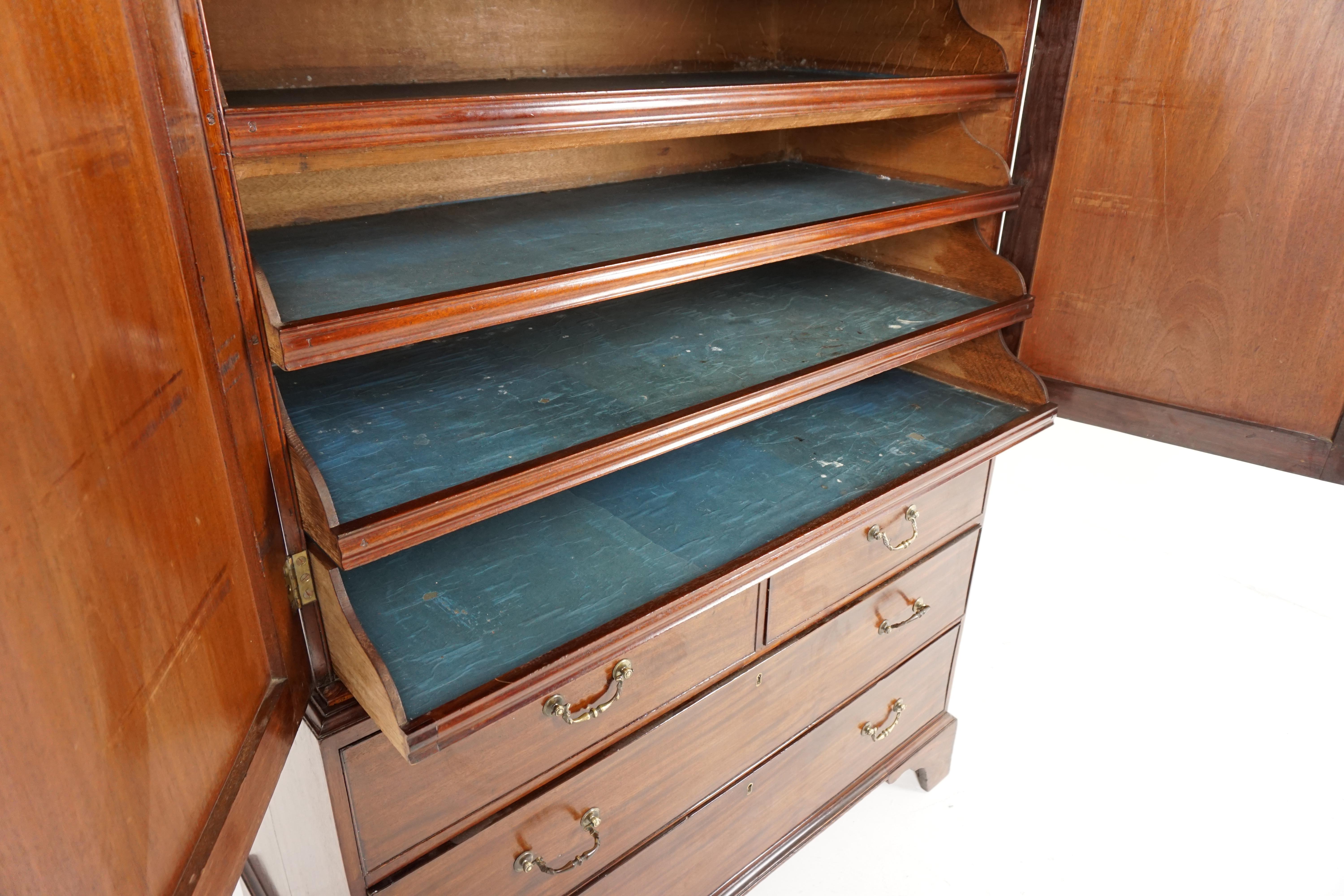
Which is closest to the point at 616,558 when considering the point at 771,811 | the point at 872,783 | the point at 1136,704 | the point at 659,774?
the point at 659,774

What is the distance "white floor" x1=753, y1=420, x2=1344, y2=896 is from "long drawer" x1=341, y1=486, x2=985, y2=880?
0.81 metres

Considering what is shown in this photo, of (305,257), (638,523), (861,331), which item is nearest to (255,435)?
(305,257)

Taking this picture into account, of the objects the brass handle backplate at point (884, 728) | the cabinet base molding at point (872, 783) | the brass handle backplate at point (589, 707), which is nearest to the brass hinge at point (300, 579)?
the brass handle backplate at point (589, 707)

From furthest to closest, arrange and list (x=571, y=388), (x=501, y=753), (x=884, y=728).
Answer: (x=884, y=728)
(x=571, y=388)
(x=501, y=753)

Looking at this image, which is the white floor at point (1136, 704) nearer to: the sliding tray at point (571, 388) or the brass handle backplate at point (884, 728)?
the brass handle backplate at point (884, 728)

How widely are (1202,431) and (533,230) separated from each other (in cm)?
111

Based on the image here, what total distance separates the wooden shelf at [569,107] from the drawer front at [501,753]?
25.2 inches

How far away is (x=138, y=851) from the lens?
623mm

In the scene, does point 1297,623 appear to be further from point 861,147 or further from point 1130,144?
point 861,147

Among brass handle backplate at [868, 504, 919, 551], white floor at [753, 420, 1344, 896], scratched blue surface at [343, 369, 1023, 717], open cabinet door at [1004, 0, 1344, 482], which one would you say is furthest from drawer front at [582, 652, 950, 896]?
open cabinet door at [1004, 0, 1344, 482]

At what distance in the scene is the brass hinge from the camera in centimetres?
94

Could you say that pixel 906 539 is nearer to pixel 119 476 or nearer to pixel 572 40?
pixel 572 40

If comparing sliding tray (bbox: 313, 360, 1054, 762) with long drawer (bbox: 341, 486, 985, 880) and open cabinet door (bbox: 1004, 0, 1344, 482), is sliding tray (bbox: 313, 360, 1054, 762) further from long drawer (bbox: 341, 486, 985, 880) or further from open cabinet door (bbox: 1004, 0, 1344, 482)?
open cabinet door (bbox: 1004, 0, 1344, 482)

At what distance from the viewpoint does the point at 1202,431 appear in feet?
4.56
